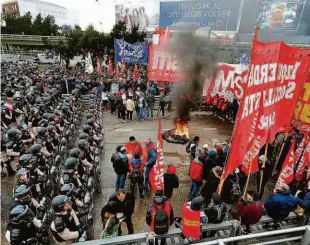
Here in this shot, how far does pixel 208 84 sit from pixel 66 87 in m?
8.74

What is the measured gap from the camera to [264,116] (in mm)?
4582

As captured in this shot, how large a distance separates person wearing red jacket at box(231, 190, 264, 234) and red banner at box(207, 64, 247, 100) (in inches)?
271

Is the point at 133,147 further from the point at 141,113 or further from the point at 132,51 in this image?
the point at 132,51


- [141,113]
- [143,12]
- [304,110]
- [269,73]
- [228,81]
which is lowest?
[141,113]

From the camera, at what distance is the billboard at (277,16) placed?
25.1 m

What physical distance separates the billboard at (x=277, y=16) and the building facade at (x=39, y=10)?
2596 inches

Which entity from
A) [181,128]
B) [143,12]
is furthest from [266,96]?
[143,12]

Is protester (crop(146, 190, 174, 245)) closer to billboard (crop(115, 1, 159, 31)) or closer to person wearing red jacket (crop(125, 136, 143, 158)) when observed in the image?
person wearing red jacket (crop(125, 136, 143, 158))

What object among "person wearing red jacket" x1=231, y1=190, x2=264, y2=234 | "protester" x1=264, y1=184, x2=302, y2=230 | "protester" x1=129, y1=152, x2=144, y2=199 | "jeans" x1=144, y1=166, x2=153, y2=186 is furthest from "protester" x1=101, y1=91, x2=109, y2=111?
"protester" x1=264, y1=184, x2=302, y2=230

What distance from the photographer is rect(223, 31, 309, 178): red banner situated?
12.9ft

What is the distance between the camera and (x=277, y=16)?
85.0 feet

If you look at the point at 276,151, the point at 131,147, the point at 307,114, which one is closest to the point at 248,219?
the point at 307,114

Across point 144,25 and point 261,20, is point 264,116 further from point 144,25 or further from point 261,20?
point 144,25

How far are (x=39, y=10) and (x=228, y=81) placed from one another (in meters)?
110
